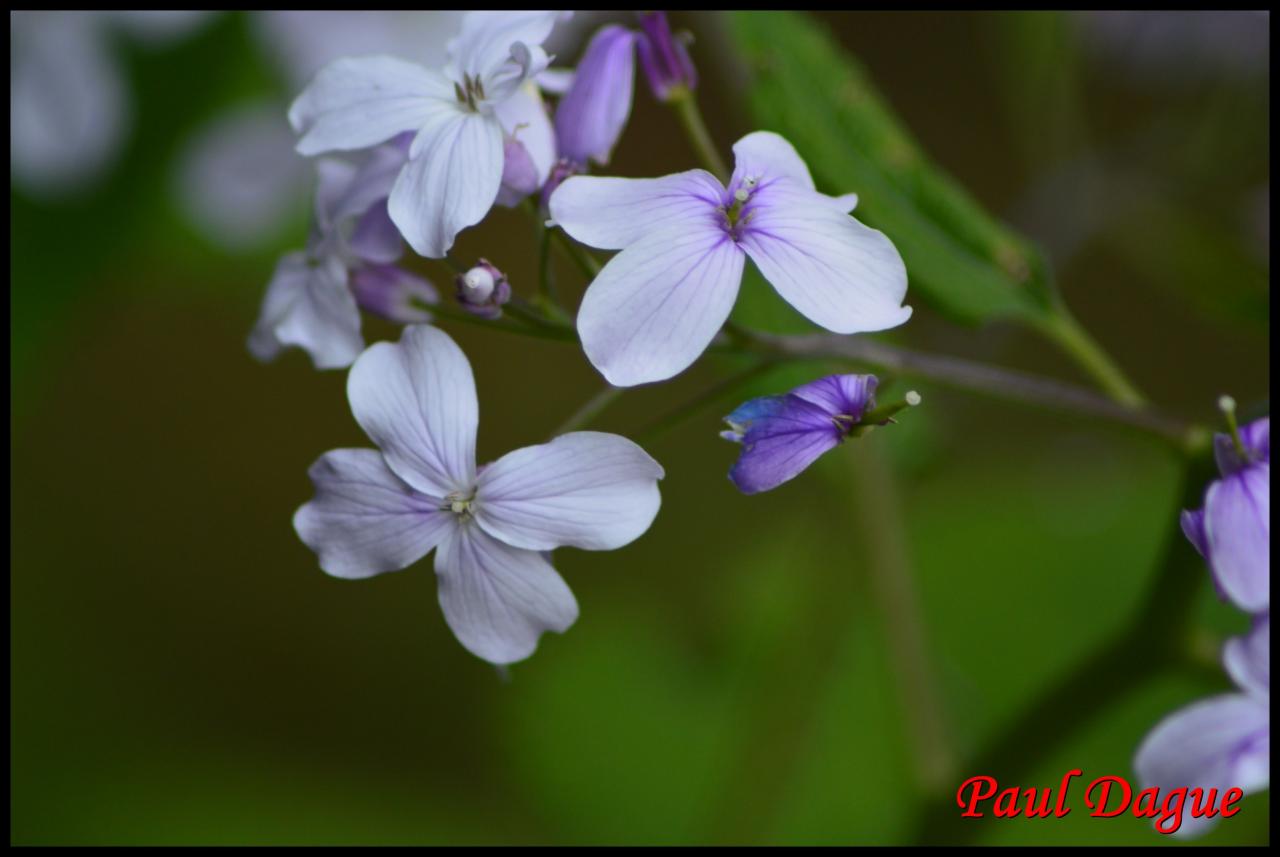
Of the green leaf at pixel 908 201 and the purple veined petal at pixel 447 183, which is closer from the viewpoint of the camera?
the purple veined petal at pixel 447 183

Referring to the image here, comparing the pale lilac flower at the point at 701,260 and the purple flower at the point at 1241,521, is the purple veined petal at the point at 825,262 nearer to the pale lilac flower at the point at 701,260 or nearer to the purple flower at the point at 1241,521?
the pale lilac flower at the point at 701,260

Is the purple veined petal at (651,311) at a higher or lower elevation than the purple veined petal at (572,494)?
higher

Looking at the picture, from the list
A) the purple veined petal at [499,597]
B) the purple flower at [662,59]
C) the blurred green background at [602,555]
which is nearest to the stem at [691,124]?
the purple flower at [662,59]

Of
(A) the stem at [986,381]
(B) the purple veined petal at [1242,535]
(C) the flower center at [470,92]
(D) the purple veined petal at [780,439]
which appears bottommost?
(B) the purple veined petal at [1242,535]

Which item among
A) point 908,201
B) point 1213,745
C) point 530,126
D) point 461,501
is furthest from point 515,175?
point 1213,745

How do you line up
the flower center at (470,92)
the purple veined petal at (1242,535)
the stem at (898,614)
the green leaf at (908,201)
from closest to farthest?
the purple veined petal at (1242,535) → the flower center at (470,92) → the green leaf at (908,201) → the stem at (898,614)

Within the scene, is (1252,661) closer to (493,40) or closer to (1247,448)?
(1247,448)

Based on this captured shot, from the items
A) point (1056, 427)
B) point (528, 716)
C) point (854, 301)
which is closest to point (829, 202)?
point (854, 301)

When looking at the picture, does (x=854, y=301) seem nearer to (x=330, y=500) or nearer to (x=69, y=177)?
(x=330, y=500)
